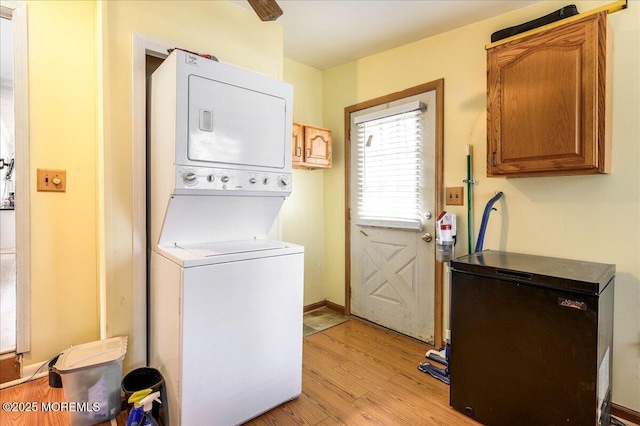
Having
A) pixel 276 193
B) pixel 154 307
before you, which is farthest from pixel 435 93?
pixel 154 307

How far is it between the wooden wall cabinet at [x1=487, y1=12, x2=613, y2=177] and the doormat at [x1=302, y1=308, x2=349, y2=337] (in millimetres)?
1956

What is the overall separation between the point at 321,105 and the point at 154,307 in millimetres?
2527

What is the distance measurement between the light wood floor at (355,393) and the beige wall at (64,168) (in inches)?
15.8

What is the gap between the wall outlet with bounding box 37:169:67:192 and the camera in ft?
6.31

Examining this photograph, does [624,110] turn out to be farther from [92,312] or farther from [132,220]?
[92,312]

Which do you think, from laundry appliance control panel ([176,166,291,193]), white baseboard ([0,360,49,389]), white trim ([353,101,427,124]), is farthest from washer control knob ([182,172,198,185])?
white trim ([353,101,427,124])

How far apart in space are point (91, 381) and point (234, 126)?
1474 mm

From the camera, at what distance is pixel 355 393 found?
197 centimetres

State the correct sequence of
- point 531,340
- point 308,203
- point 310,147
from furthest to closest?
point 308,203
point 310,147
point 531,340

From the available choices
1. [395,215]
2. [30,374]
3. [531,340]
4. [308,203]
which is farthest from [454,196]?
[30,374]

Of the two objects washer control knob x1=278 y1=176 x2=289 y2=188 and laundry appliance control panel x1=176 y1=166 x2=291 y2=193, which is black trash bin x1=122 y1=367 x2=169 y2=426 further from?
washer control knob x1=278 y1=176 x2=289 y2=188

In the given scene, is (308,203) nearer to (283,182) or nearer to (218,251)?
(283,182)

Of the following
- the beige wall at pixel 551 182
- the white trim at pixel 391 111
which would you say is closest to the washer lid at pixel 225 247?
the beige wall at pixel 551 182

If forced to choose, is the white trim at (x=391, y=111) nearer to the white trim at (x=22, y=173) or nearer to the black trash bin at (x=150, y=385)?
the white trim at (x=22, y=173)
